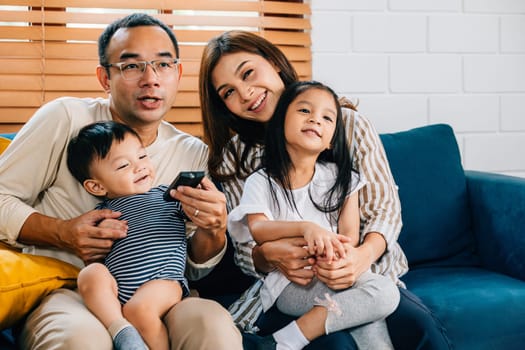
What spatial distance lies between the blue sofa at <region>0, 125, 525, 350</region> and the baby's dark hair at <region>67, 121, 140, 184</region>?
0.51 metres

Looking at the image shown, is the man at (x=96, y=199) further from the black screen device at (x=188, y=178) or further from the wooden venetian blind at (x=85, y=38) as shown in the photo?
the wooden venetian blind at (x=85, y=38)

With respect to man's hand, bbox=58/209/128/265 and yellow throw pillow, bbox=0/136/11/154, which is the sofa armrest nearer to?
man's hand, bbox=58/209/128/265

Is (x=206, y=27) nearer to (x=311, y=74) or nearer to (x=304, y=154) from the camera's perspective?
(x=311, y=74)

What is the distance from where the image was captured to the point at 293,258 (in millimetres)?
1415

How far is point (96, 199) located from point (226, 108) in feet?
1.61

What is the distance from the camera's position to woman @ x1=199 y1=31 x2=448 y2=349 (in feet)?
4.52

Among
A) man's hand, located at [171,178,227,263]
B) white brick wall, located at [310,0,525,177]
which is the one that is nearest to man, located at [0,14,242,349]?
man's hand, located at [171,178,227,263]

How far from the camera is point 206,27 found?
2244 millimetres

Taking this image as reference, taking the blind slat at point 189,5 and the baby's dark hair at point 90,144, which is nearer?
the baby's dark hair at point 90,144

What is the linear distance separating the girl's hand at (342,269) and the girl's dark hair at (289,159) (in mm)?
171

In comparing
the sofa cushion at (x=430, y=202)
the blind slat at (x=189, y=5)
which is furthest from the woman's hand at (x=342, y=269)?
the blind slat at (x=189, y=5)

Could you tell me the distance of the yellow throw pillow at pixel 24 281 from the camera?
4.06 ft

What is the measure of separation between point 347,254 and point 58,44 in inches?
50.7

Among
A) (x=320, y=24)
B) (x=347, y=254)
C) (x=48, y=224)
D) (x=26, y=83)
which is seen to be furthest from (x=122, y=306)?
(x=320, y=24)
